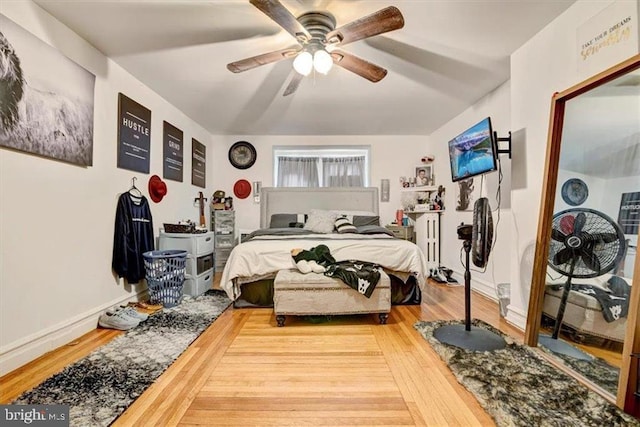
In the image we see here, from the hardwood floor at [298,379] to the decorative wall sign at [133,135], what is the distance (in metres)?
1.56

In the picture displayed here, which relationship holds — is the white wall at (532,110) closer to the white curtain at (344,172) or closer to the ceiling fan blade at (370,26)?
the ceiling fan blade at (370,26)

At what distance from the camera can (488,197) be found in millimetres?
3229

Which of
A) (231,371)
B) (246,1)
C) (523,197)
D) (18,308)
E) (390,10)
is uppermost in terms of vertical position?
(246,1)

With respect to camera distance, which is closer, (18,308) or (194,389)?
(194,389)

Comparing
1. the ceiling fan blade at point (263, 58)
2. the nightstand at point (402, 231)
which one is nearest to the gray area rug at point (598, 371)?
the ceiling fan blade at point (263, 58)

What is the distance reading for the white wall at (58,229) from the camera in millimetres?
1696

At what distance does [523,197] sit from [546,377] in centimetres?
135

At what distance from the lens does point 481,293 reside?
332 centimetres

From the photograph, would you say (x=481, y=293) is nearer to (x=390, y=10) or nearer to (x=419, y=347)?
(x=419, y=347)

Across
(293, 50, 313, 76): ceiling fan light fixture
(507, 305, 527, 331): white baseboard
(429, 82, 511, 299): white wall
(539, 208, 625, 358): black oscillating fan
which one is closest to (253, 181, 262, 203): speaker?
(429, 82, 511, 299): white wall

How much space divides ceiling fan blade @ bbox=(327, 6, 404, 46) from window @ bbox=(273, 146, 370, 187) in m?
3.13

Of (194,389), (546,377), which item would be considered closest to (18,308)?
(194,389)

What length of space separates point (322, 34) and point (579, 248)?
2.13 metres

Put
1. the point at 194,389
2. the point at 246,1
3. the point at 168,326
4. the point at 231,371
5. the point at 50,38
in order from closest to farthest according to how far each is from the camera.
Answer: the point at 194,389 → the point at 231,371 → the point at 246,1 → the point at 50,38 → the point at 168,326
